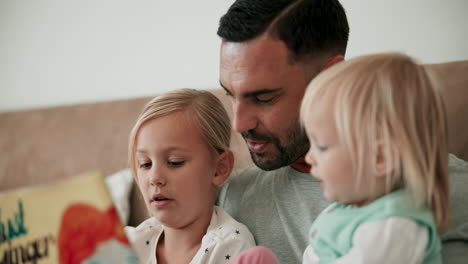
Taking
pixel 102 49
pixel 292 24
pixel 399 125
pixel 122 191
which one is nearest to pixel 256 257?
pixel 399 125

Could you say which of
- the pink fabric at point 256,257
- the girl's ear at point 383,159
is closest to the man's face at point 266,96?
the pink fabric at point 256,257

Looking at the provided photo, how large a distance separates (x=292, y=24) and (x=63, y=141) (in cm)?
118

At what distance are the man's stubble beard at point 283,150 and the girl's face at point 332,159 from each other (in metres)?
0.41

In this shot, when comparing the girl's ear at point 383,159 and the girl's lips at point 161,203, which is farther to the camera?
the girl's lips at point 161,203

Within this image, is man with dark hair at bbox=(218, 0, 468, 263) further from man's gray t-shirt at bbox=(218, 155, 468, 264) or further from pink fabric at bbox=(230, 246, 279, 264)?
Answer: pink fabric at bbox=(230, 246, 279, 264)

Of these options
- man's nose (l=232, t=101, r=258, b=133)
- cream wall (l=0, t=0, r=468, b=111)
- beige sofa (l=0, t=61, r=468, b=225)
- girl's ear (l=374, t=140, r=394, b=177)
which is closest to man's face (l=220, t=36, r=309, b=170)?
man's nose (l=232, t=101, r=258, b=133)

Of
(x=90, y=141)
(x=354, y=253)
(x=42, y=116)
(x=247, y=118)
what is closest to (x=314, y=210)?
(x=247, y=118)

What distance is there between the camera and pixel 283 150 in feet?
3.97

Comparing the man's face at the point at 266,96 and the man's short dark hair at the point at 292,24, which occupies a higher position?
the man's short dark hair at the point at 292,24

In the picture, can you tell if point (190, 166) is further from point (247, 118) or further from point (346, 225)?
point (346, 225)

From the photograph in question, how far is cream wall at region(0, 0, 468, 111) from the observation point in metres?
2.18

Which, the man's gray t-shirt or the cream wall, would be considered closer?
the man's gray t-shirt

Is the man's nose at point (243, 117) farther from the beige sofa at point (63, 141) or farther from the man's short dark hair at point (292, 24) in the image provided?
the beige sofa at point (63, 141)

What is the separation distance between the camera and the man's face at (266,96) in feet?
3.84
